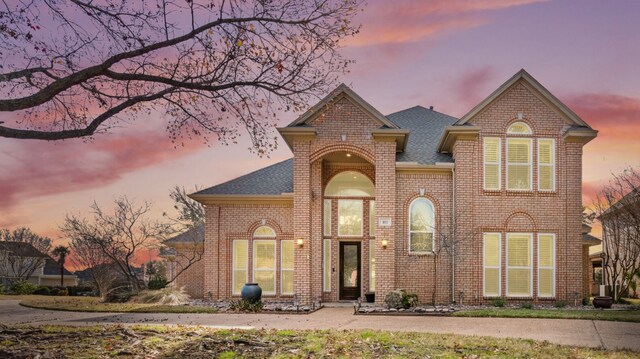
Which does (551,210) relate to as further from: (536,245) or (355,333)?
(355,333)

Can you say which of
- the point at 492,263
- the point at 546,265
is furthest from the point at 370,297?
the point at 546,265

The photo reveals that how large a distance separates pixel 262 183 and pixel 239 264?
3.26 metres

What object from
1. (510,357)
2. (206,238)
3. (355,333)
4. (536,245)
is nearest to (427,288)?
(536,245)

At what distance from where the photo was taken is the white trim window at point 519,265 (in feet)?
74.5

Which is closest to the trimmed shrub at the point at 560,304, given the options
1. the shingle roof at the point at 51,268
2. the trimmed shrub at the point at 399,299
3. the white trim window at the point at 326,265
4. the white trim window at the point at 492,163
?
the white trim window at the point at 492,163

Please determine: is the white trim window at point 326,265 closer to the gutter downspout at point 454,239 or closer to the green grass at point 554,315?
the gutter downspout at point 454,239

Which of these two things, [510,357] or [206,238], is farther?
[206,238]

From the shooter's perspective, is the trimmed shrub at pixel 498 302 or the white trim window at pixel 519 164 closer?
the trimmed shrub at pixel 498 302

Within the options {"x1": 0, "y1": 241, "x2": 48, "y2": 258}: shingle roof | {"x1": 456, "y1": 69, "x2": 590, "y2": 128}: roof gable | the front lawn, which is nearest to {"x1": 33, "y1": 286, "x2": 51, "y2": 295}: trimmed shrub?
{"x1": 0, "y1": 241, "x2": 48, "y2": 258}: shingle roof

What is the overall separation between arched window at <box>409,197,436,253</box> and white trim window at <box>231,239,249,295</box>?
247 inches

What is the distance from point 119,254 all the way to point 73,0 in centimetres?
1758

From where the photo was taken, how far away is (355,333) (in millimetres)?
12789

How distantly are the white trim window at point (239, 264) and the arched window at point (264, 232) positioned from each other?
1.58ft

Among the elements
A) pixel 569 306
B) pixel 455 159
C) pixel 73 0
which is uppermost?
pixel 73 0
